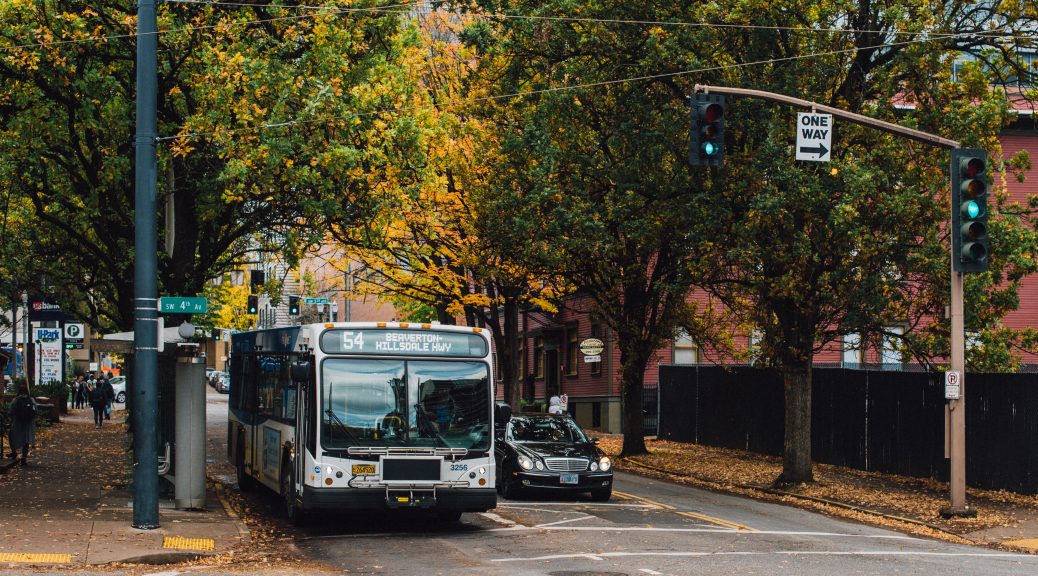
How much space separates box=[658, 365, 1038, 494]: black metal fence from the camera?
22.5m

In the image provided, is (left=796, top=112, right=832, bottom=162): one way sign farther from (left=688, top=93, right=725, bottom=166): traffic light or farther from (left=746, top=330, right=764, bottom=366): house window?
(left=746, top=330, right=764, bottom=366): house window

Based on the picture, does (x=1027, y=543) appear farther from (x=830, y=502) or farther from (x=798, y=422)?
(x=798, y=422)

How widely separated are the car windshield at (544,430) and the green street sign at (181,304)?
7.22m

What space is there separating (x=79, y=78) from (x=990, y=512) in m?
16.4

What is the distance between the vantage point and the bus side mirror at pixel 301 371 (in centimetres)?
1581

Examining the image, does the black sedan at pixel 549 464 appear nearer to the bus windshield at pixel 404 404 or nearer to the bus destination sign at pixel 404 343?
the bus windshield at pixel 404 404

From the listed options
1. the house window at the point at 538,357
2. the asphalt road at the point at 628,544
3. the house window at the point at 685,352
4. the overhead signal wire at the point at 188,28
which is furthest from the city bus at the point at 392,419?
the house window at the point at 538,357

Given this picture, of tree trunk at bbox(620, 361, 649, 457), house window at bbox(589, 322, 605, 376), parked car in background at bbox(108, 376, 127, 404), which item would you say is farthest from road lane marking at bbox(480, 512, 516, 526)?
parked car in background at bbox(108, 376, 127, 404)

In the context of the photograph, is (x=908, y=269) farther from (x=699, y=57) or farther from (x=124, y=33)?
(x=124, y=33)

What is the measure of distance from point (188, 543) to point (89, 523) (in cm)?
213

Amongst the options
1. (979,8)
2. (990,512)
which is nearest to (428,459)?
(990,512)

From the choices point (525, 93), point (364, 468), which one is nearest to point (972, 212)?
point (364, 468)

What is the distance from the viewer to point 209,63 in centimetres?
1831

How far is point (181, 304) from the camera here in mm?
16953
